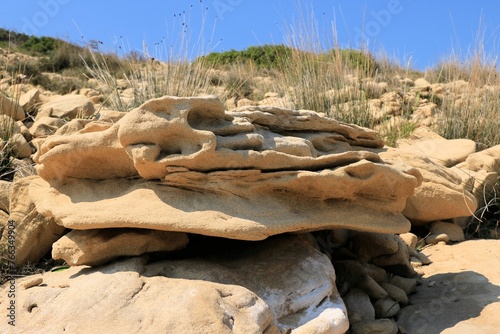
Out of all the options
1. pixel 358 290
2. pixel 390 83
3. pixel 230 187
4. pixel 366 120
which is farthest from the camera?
pixel 390 83

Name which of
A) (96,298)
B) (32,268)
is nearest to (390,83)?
(32,268)

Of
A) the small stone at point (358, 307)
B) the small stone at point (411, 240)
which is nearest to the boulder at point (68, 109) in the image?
the small stone at point (411, 240)

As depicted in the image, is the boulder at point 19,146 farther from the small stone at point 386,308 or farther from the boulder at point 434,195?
the small stone at point 386,308

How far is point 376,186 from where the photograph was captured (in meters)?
3.57

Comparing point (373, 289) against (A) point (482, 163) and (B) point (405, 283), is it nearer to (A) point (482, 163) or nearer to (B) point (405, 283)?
(B) point (405, 283)

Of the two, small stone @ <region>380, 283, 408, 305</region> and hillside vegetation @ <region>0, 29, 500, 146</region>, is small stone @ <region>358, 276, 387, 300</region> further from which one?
hillside vegetation @ <region>0, 29, 500, 146</region>

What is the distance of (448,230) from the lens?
204 inches

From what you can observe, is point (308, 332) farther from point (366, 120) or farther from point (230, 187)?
point (366, 120)

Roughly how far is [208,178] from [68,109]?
417 cm

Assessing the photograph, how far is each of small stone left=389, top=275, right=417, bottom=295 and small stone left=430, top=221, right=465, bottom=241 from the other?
1.22 metres

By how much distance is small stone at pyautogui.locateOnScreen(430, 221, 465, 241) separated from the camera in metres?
5.15

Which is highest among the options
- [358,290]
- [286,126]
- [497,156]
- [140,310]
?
[286,126]

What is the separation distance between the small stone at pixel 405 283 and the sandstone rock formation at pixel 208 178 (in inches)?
23.2

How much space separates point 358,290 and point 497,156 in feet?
10.0
